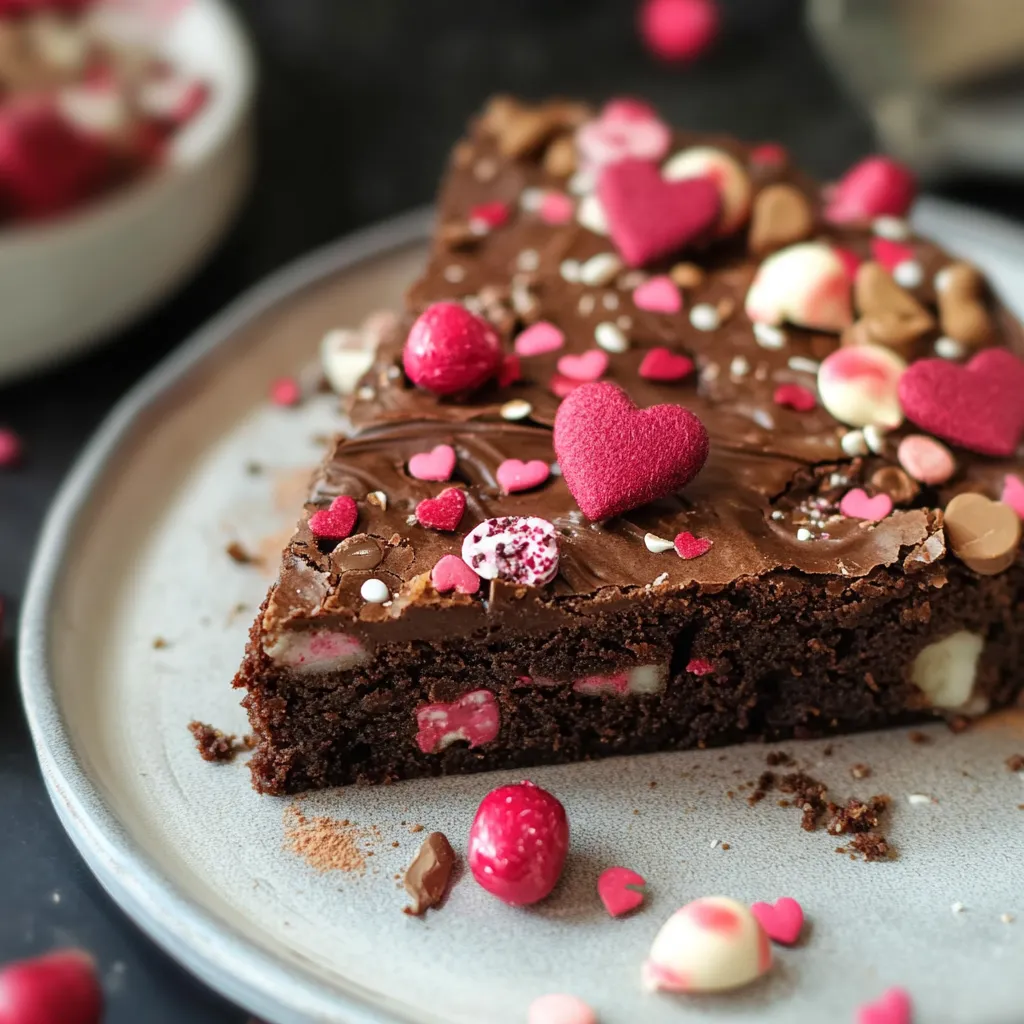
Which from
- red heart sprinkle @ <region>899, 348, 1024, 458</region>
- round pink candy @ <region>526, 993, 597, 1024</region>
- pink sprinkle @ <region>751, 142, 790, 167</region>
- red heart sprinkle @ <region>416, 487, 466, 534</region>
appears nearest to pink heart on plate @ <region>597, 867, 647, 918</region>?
round pink candy @ <region>526, 993, 597, 1024</region>

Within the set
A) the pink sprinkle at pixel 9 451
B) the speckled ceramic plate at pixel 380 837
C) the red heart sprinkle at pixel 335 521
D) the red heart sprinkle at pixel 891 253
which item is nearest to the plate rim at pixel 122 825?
the speckled ceramic plate at pixel 380 837

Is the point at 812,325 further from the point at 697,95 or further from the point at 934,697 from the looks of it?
the point at 697,95

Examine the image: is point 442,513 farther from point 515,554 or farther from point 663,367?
point 663,367

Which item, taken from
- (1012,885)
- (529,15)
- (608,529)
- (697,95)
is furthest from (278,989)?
(529,15)

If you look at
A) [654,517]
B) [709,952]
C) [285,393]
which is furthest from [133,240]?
[709,952]

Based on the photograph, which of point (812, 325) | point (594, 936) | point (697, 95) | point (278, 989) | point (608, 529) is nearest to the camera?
point (278, 989)

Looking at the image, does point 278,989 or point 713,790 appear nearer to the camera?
point 278,989

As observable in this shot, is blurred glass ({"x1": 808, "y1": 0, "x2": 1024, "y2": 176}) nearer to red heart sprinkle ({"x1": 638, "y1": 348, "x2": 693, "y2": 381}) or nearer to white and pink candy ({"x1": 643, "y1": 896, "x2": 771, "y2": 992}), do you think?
red heart sprinkle ({"x1": 638, "y1": 348, "x2": 693, "y2": 381})

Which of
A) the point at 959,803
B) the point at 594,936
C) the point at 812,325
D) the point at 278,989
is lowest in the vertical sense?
the point at 959,803
